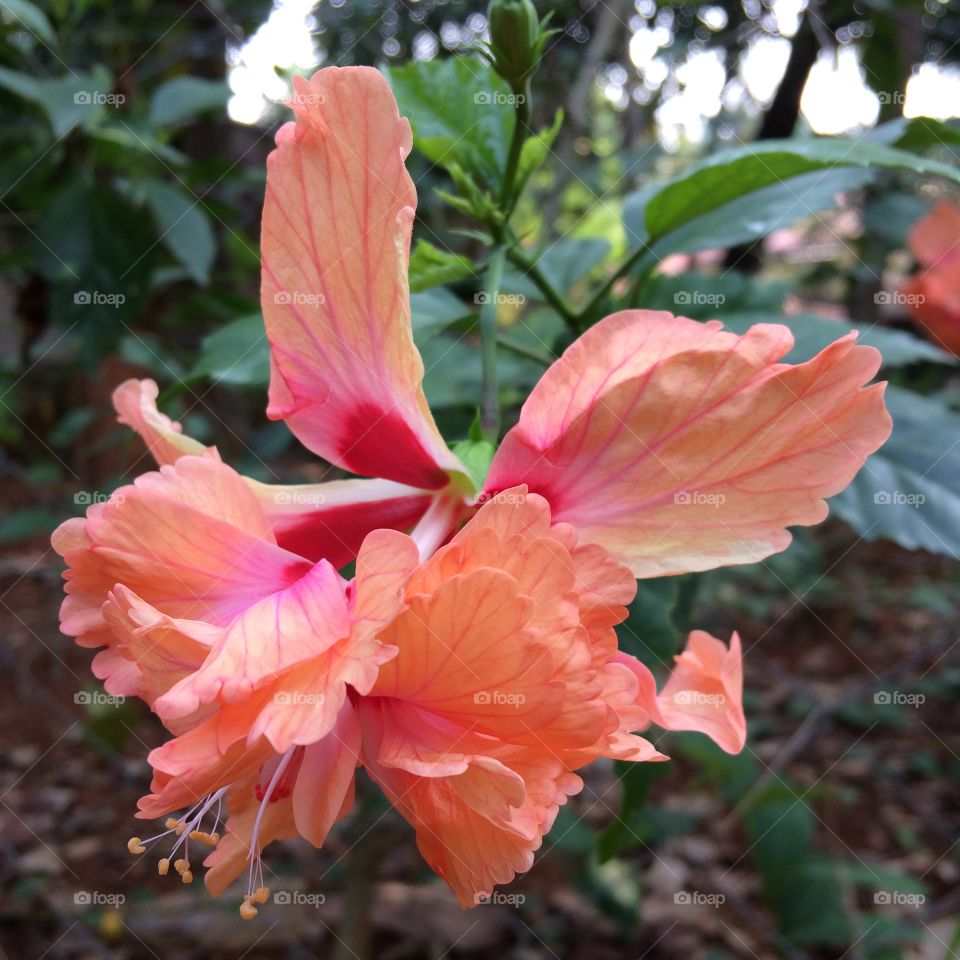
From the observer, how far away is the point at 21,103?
1.83 meters

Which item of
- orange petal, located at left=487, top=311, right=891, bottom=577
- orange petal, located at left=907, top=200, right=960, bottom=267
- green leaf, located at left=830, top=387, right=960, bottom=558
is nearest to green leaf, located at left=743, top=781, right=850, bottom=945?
green leaf, located at left=830, top=387, right=960, bottom=558

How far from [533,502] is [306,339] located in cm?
23

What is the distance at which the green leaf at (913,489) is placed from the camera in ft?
3.39

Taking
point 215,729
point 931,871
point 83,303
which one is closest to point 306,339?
point 215,729

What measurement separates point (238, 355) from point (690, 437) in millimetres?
580

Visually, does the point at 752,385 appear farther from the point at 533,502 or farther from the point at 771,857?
the point at 771,857

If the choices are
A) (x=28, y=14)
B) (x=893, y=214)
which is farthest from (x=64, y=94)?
(x=893, y=214)

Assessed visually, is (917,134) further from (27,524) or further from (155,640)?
(27,524)

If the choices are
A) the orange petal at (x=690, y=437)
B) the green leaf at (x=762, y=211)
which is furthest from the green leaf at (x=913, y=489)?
the orange petal at (x=690, y=437)

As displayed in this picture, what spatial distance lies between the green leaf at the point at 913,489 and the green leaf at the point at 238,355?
0.67 metres

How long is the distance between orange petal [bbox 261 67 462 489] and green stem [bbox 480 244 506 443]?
8 cm

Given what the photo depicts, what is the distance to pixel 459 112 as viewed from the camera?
3.26ft

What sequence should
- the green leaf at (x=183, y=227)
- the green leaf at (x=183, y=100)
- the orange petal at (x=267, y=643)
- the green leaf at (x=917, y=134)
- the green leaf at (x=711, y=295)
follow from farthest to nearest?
the green leaf at (x=183, y=100) < the green leaf at (x=183, y=227) < the green leaf at (x=711, y=295) < the green leaf at (x=917, y=134) < the orange petal at (x=267, y=643)

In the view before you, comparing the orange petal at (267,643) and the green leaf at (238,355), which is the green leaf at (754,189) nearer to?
the green leaf at (238,355)
